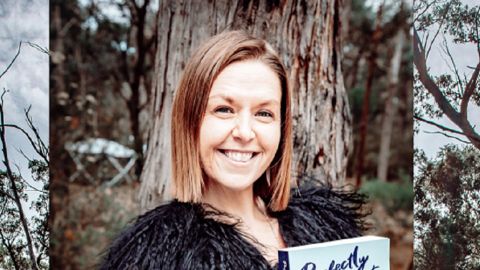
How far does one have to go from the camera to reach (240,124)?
5.80 feet

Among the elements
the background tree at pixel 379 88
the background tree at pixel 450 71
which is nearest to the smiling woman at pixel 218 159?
the background tree at pixel 450 71

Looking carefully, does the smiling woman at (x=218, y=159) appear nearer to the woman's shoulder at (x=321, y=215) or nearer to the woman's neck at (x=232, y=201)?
the woman's neck at (x=232, y=201)

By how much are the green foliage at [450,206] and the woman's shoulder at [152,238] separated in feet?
3.26

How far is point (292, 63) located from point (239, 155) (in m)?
0.48

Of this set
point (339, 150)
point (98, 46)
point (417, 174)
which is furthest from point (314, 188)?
point (98, 46)

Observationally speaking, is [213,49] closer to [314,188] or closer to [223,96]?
[223,96]

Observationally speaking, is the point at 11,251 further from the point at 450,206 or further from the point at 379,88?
the point at 379,88

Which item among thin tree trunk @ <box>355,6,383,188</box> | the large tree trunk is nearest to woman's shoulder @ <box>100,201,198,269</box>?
the large tree trunk

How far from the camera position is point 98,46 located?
3.34 metres

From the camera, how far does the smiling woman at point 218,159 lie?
172 cm

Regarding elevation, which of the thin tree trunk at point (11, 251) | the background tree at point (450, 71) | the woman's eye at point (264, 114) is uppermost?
the background tree at point (450, 71)

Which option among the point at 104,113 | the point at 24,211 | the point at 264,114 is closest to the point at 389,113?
the point at 104,113

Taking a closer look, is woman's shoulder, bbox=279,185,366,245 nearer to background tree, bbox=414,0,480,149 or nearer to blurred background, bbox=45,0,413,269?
background tree, bbox=414,0,480,149

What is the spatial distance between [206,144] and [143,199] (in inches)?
23.0
